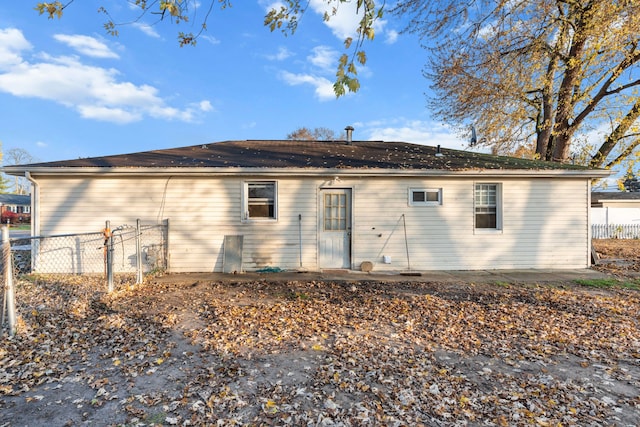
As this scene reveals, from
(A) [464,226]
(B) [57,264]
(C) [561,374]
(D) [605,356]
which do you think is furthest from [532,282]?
(B) [57,264]

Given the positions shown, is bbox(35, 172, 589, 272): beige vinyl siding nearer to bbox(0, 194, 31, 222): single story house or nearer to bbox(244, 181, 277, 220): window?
bbox(244, 181, 277, 220): window

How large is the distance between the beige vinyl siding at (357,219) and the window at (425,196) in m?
0.11

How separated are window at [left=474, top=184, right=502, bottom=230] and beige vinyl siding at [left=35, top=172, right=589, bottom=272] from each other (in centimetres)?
19

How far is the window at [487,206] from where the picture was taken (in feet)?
28.8

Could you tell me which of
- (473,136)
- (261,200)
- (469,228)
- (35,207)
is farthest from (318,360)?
(473,136)

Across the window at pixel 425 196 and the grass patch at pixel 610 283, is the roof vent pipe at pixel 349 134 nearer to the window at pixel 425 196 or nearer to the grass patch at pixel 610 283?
the window at pixel 425 196

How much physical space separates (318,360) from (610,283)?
738 cm

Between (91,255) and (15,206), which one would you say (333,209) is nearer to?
(91,255)

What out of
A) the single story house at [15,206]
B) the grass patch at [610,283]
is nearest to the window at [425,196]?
the grass patch at [610,283]

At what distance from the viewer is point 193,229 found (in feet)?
27.0

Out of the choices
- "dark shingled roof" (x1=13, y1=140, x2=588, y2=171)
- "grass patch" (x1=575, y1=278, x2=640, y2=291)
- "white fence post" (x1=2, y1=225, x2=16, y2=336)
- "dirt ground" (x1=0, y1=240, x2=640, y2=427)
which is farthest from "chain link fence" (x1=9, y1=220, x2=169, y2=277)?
"grass patch" (x1=575, y1=278, x2=640, y2=291)

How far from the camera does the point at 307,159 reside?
30.0 ft

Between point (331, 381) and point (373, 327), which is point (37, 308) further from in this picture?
point (373, 327)

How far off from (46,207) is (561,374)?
33.7ft
